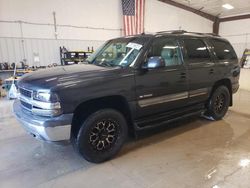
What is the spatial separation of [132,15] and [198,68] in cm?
644

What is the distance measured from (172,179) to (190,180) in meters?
0.20

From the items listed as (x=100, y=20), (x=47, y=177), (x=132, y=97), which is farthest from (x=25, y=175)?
(x=100, y=20)

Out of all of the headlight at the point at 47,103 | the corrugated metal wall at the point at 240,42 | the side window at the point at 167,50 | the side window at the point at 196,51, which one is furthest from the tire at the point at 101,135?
the corrugated metal wall at the point at 240,42

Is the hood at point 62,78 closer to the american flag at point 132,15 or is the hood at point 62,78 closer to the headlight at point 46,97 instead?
the headlight at point 46,97

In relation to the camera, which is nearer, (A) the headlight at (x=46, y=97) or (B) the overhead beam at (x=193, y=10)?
(A) the headlight at (x=46, y=97)

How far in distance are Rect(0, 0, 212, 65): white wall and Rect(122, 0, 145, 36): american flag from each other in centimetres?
28

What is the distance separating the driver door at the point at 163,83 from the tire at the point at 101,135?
0.37 meters

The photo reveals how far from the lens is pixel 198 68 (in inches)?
139

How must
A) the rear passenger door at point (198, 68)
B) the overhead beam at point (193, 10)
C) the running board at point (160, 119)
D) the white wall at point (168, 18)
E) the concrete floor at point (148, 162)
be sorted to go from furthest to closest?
the overhead beam at point (193, 10)
the white wall at point (168, 18)
the rear passenger door at point (198, 68)
the running board at point (160, 119)
the concrete floor at point (148, 162)

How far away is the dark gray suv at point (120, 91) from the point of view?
2.30 m

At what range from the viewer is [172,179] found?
237 cm

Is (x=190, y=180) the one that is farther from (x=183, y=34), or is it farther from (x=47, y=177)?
(x=183, y=34)

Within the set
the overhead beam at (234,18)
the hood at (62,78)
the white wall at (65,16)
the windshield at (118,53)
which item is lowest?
the hood at (62,78)

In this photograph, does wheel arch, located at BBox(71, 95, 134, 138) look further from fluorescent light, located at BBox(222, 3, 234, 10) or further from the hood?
fluorescent light, located at BBox(222, 3, 234, 10)
